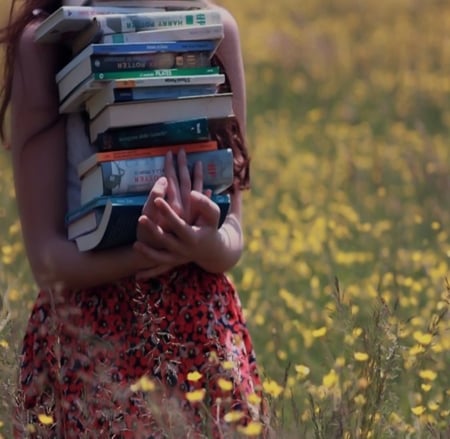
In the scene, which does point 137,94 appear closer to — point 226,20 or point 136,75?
point 136,75

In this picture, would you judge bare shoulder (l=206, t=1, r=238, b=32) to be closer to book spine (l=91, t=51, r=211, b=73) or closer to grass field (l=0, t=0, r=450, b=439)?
book spine (l=91, t=51, r=211, b=73)

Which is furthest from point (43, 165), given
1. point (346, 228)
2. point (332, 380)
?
point (346, 228)

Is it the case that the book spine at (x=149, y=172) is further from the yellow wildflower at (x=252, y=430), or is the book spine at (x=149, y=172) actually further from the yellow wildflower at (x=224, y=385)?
the yellow wildflower at (x=252, y=430)

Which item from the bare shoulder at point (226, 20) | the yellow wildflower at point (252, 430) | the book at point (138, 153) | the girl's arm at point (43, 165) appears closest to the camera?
the yellow wildflower at point (252, 430)

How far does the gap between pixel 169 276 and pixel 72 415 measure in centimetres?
37

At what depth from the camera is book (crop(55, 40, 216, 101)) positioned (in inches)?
121

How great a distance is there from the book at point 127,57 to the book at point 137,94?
0.14 ft

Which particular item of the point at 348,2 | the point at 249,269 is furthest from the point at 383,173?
the point at 348,2

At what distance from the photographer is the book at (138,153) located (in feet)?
10.2

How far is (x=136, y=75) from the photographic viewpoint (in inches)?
123

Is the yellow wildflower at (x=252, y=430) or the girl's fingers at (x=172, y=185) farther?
the girl's fingers at (x=172, y=185)

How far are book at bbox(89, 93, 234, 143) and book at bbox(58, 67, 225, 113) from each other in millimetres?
35

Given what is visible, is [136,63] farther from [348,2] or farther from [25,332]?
[348,2]

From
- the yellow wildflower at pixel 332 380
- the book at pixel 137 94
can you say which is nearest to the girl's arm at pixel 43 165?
the book at pixel 137 94
